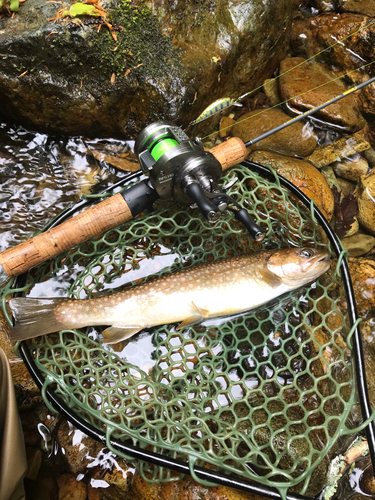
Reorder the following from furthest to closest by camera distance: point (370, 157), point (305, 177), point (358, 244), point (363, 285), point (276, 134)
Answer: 1. point (370, 157)
2. point (276, 134)
3. point (358, 244)
4. point (305, 177)
5. point (363, 285)

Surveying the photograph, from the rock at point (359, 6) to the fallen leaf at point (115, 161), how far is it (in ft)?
11.8

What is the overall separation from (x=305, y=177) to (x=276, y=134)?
639 mm

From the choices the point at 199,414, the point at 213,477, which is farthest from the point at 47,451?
the point at 213,477

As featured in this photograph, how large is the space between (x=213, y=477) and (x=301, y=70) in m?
4.34

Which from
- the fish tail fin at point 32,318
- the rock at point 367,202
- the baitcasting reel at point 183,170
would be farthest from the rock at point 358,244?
the fish tail fin at point 32,318

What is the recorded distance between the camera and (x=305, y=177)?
11.9ft

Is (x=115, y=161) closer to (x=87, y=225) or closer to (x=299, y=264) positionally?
(x=87, y=225)

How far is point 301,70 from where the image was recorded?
14.2 ft

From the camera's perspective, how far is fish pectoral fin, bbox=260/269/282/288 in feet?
9.02

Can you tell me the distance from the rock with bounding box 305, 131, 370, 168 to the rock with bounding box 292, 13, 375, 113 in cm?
89

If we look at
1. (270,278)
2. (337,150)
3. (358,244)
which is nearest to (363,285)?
(358,244)

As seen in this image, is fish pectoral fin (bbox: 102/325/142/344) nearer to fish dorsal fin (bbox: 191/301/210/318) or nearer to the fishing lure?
fish dorsal fin (bbox: 191/301/210/318)

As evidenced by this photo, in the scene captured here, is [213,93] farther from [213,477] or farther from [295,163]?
[213,477]

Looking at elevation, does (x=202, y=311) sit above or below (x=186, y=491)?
above
